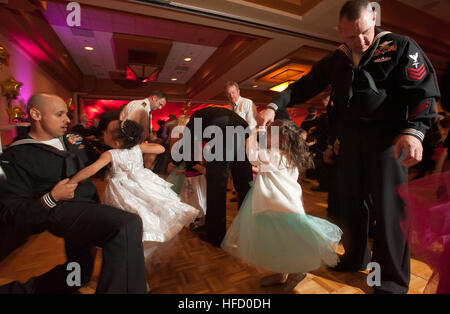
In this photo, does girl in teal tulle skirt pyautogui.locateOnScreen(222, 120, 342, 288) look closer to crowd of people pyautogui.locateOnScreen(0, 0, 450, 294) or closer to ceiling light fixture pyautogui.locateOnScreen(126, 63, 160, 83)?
crowd of people pyautogui.locateOnScreen(0, 0, 450, 294)

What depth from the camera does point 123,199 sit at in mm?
1452

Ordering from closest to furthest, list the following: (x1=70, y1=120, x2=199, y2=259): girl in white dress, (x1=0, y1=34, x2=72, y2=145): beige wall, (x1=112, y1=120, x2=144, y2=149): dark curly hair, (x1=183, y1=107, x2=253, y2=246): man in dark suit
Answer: (x1=70, y1=120, x2=199, y2=259): girl in white dress < (x1=112, y1=120, x2=144, y2=149): dark curly hair < (x1=183, y1=107, x2=253, y2=246): man in dark suit < (x1=0, y1=34, x2=72, y2=145): beige wall

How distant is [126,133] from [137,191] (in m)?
0.42

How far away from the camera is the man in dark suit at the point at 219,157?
80.5 inches

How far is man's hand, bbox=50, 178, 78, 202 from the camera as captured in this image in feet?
3.62

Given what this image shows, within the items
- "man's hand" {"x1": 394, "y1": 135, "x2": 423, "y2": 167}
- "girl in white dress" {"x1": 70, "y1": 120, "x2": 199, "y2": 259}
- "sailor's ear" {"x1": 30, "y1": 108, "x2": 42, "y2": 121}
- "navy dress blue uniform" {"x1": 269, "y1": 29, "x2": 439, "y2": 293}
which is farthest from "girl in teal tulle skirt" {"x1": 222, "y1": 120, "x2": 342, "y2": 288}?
Answer: "sailor's ear" {"x1": 30, "y1": 108, "x2": 42, "y2": 121}

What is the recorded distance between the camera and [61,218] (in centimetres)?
112

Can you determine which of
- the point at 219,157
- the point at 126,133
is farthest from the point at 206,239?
the point at 126,133

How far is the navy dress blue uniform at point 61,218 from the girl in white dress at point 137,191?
243 mm

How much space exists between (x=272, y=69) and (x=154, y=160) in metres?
6.25

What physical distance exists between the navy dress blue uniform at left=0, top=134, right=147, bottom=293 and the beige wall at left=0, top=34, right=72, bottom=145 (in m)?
4.48

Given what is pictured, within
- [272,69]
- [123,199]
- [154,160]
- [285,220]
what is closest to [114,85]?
[272,69]

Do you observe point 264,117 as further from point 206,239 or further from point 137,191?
point 206,239
